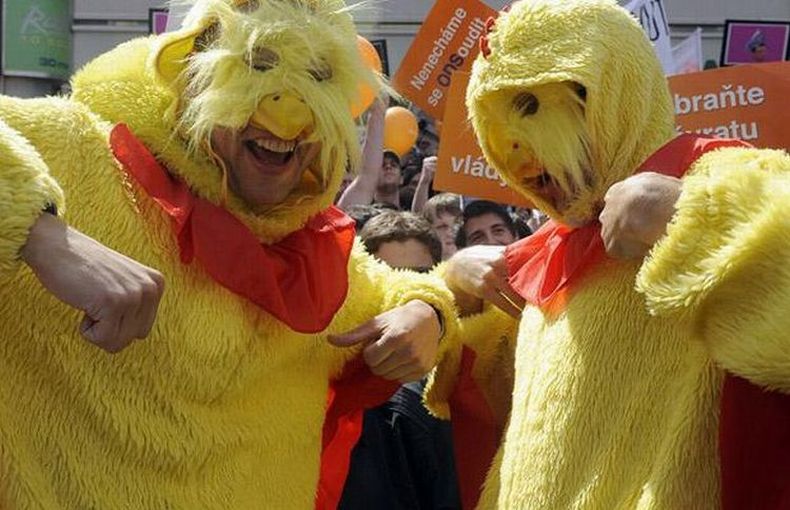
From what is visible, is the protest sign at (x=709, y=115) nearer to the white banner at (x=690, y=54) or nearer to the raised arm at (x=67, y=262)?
the white banner at (x=690, y=54)

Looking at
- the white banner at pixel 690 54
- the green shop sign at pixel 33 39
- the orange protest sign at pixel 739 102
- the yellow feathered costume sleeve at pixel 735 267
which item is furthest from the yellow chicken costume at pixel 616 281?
the green shop sign at pixel 33 39

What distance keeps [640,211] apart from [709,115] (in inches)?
86.2

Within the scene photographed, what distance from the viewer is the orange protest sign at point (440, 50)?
15.8 feet

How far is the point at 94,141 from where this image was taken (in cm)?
213

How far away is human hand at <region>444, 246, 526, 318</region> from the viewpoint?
240cm

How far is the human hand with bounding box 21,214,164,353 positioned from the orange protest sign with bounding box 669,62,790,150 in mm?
2491

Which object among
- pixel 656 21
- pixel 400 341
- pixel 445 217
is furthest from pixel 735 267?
pixel 445 217

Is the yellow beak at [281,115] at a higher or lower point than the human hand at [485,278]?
higher

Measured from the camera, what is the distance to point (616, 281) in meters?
2.04

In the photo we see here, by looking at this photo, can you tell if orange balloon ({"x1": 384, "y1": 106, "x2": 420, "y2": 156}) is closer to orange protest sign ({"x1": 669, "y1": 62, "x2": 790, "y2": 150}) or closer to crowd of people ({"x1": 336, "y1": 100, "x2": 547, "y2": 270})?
crowd of people ({"x1": 336, "y1": 100, "x2": 547, "y2": 270})

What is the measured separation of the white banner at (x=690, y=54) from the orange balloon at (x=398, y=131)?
1.53 metres

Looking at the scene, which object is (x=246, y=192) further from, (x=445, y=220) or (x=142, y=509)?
(x=445, y=220)

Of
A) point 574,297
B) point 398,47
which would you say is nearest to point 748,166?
point 574,297

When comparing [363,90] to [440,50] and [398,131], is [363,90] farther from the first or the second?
[398,131]
